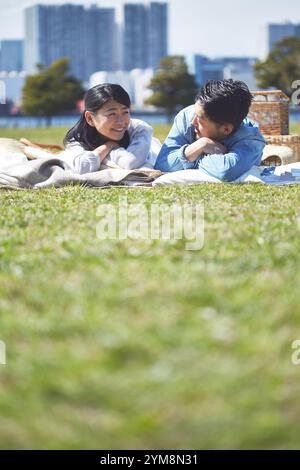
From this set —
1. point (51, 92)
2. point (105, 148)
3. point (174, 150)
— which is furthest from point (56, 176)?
point (51, 92)

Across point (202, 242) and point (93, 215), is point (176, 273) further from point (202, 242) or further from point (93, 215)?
point (93, 215)

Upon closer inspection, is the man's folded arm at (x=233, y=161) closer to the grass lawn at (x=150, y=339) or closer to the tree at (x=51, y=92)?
the grass lawn at (x=150, y=339)

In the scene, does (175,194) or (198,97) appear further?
(198,97)

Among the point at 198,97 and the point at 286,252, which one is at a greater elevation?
the point at 198,97

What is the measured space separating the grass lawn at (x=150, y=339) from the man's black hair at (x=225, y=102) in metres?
3.09

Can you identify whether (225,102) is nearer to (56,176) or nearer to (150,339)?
(56,176)

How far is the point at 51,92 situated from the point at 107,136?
82684 millimetres

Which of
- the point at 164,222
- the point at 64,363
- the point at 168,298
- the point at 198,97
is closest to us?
the point at 64,363

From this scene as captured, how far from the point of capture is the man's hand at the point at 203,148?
29.0ft

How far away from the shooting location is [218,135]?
897cm

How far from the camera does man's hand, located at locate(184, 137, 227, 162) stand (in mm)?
8844

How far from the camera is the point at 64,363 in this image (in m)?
3.49
